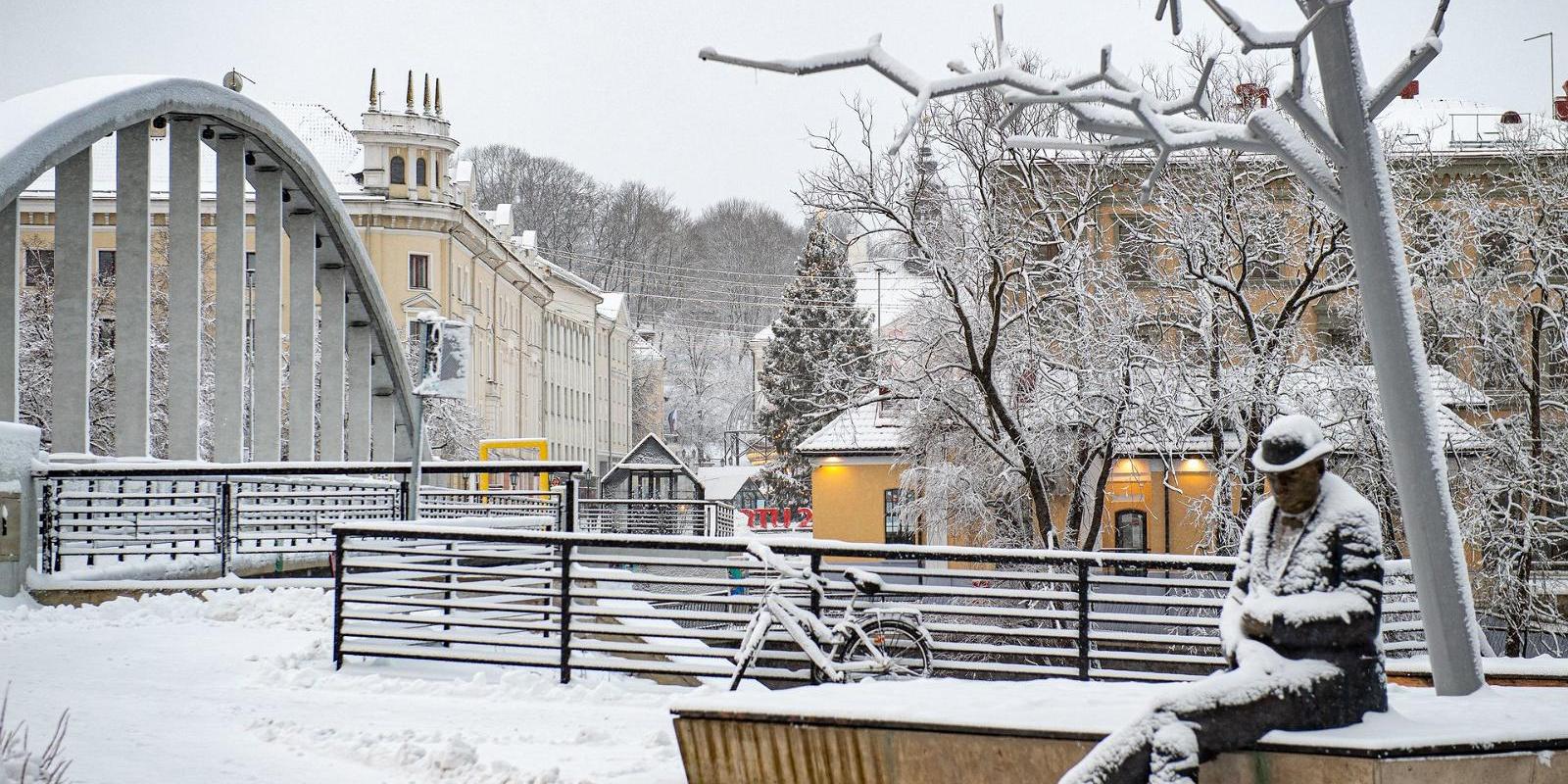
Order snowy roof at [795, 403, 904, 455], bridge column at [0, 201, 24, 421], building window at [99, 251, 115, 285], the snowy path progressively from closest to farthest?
the snowy path < bridge column at [0, 201, 24, 421] < snowy roof at [795, 403, 904, 455] < building window at [99, 251, 115, 285]

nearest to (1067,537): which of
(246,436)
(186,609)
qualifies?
(186,609)

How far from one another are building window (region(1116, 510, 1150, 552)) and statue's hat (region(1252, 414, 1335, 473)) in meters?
37.2

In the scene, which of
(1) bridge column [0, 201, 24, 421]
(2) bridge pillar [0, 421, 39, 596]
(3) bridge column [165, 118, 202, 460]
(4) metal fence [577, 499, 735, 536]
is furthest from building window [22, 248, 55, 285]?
(2) bridge pillar [0, 421, 39, 596]

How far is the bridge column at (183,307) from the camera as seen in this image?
80.8ft

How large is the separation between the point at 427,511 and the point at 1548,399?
20908mm

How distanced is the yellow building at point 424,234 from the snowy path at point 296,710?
38661 mm

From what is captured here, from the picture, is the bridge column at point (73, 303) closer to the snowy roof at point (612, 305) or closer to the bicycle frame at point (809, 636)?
the bicycle frame at point (809, 636)

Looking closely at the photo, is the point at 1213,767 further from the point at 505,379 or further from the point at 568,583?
the point at 505,379

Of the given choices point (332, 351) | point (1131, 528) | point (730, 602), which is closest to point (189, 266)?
point (332, 351)

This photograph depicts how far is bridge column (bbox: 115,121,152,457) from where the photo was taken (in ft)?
76.3

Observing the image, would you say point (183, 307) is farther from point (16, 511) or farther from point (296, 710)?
point (296, 710)

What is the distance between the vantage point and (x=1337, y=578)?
553 cm

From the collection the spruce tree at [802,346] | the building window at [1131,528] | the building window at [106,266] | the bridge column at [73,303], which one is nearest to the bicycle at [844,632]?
the bridge column at [73,303]

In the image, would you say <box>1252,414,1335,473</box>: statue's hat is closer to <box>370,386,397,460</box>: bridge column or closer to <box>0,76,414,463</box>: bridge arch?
<box>0,76,414,463</box>: bridge arch
